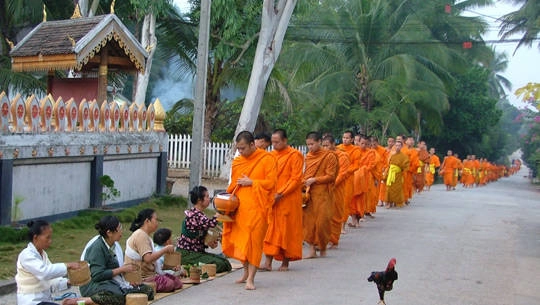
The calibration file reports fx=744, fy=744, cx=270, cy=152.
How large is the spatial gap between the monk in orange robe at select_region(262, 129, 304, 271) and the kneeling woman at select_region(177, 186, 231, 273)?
744 millimetres

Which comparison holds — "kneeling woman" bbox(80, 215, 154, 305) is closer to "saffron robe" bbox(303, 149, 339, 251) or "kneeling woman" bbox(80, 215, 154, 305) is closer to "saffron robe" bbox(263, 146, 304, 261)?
"saffron robe" bbox(263, 146, 304, 261)

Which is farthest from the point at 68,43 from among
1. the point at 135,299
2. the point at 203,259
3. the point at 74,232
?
the point at 135,299

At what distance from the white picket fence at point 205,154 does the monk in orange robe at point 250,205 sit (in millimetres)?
15907

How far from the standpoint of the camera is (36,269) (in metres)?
5.98

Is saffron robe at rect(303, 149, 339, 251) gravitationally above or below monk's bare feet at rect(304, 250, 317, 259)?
above

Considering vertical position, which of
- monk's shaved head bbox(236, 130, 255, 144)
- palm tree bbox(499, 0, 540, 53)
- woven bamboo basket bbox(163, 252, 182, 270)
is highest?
palm tree bbox(499, 0, 540, 53)

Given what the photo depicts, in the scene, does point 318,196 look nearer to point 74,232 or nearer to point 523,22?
point 74,232

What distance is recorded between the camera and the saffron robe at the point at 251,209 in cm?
843

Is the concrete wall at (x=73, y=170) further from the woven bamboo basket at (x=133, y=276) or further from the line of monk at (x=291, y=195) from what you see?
the woven bamboo basket at (x=133, y=276)

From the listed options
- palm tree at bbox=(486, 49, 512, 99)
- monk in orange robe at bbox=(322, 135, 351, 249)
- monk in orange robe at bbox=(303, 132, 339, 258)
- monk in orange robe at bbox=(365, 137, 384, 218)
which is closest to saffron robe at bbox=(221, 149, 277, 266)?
monk in orange robe at bbox=(303, 132, 339, 258)

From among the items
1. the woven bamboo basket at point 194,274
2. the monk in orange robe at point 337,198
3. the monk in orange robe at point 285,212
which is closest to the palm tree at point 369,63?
the monk in orange robe at point 337,198

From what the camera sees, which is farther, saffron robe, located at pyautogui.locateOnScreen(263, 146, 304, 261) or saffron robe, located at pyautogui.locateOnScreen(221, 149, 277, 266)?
saffron robe, located at pyautogui.locateOnScreen(263, 146, 304, 261)

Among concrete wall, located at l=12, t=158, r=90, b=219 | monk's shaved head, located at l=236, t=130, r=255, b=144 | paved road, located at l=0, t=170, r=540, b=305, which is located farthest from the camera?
concrete wall, located at l=12, t=158, r=90, b=219

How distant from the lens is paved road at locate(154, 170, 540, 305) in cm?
806
